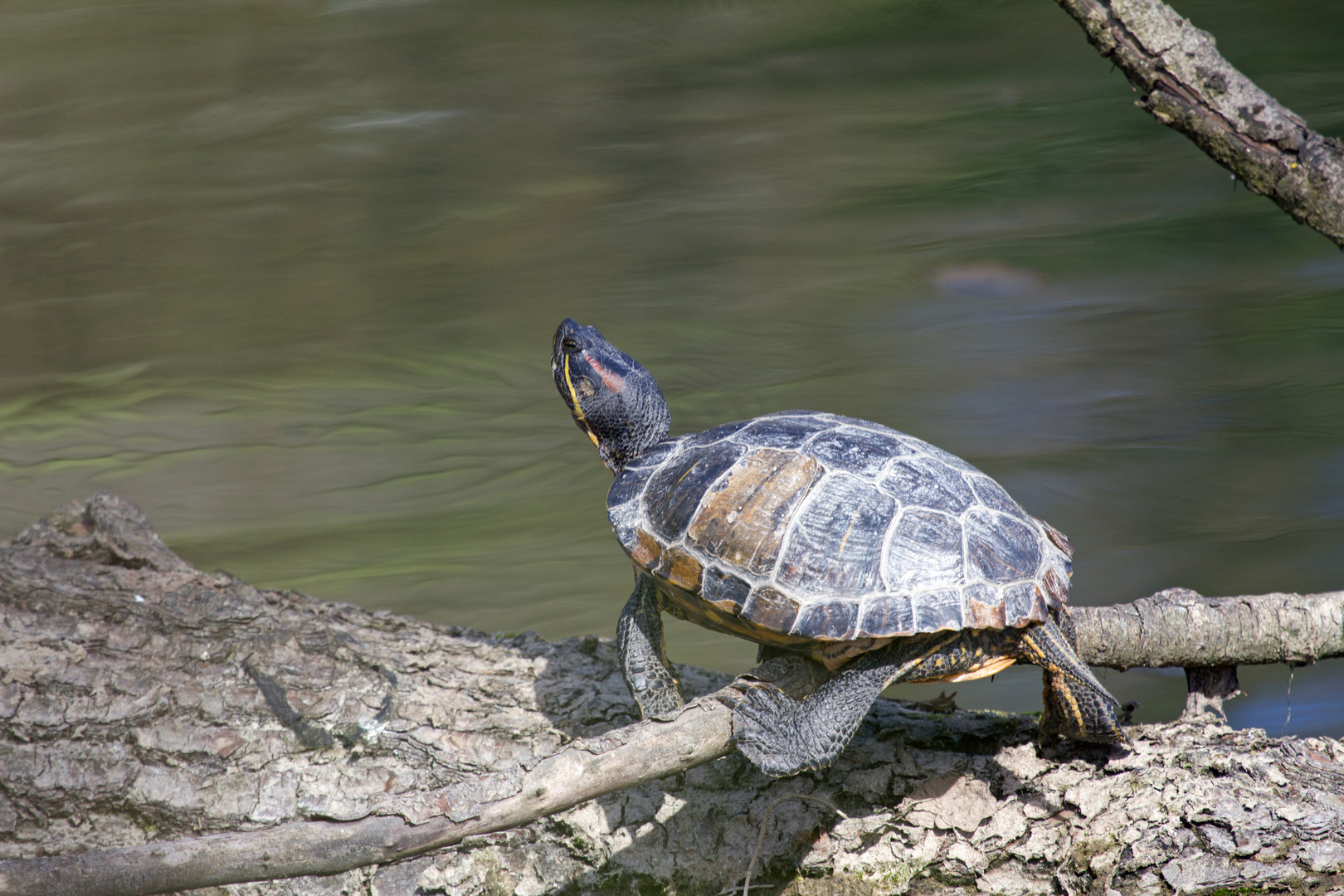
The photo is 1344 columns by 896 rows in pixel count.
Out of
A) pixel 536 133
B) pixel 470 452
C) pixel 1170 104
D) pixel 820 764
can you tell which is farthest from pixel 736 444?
pixel 536 133

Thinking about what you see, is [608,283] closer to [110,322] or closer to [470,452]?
[470,452]

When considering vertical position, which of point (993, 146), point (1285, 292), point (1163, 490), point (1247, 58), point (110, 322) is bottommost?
point (1163, 490)

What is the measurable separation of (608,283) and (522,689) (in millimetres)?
5405

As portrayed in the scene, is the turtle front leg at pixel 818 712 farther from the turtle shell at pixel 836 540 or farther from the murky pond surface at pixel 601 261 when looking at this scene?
the murky pond surface at pixel 601 261

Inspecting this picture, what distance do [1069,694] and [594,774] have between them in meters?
0.96

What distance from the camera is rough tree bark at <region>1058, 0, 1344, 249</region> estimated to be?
2246 millimetres

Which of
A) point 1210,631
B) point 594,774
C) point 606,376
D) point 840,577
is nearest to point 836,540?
point 840,577

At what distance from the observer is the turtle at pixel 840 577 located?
1.68 metres

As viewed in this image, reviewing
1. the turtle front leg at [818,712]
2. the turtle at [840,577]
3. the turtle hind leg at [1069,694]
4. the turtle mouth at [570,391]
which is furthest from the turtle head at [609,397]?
the turtle hind leg at [1069,694]

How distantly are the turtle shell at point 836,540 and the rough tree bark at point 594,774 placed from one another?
9.0 inches

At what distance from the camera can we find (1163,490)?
5605mm

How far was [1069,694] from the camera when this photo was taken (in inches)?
68.1

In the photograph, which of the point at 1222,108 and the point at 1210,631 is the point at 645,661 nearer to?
the point at 1210,631

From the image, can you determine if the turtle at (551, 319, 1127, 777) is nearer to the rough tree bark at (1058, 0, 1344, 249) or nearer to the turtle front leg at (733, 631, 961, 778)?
the turtle front leg at (733, 631, 961, 778)
